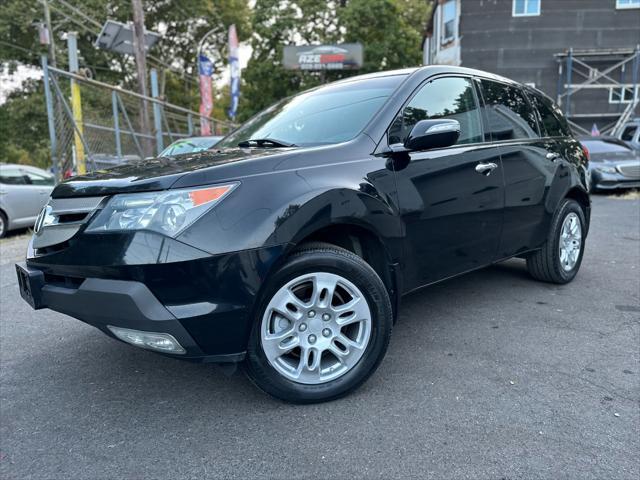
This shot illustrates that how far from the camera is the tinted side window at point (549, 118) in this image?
4.22 meters

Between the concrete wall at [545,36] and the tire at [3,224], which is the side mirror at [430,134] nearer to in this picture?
the tire at [3,224]

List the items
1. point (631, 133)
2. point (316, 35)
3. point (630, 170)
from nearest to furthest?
point (630, 170) → point (631, 133) → point (316, 35)

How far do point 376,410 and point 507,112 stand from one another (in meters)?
2.54

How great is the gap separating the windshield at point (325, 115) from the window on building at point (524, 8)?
73.7ft

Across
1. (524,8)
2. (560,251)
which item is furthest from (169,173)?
(524,8)

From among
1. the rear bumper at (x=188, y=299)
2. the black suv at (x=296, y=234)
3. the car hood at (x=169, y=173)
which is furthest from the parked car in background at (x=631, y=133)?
the rear bumper at (x=188, y=299)

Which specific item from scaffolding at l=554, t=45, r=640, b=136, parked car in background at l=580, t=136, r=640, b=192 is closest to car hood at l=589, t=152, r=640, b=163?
parked car in background at l=580, t=136, r=640, b=192

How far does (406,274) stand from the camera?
2850mm

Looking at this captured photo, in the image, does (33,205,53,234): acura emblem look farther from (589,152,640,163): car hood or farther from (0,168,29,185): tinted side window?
(589,152,640,163): car hood

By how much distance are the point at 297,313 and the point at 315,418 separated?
50 cm

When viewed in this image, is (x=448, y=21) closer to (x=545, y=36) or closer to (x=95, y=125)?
(x=545, y=36)

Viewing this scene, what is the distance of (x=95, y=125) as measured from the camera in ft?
30.1

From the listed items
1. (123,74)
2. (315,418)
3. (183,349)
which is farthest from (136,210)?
(123,74)

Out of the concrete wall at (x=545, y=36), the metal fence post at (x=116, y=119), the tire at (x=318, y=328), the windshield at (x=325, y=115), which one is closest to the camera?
the tire at (x=318, y=328)
